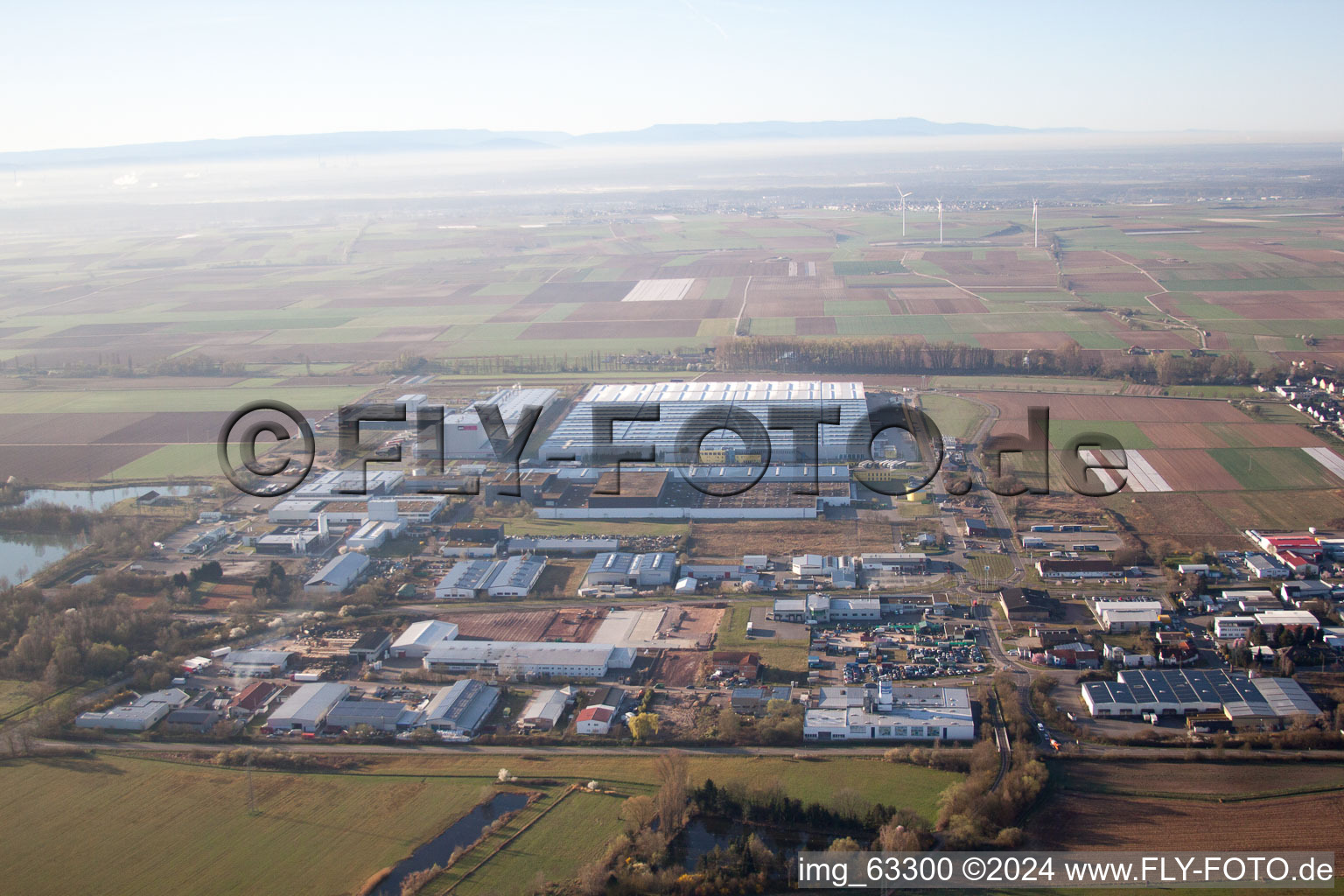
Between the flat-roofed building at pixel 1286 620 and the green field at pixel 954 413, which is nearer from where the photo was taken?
the flat-roofed building at pixel 1286 620

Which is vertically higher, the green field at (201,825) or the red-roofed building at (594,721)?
the red-roofed building at (594,721)

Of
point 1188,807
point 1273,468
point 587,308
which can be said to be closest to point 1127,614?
point 1188,807

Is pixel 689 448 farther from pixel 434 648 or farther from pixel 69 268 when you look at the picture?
pixel 69 268

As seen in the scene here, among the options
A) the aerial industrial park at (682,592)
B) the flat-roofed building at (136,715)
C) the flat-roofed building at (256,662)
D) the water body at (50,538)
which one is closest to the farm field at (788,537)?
the aerial industrial park at (682,592)

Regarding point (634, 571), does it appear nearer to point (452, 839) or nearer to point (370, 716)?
point (370, 716)

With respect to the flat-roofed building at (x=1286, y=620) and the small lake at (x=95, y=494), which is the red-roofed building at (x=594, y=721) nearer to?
the flat-roofed building at (x=1286, y=620)

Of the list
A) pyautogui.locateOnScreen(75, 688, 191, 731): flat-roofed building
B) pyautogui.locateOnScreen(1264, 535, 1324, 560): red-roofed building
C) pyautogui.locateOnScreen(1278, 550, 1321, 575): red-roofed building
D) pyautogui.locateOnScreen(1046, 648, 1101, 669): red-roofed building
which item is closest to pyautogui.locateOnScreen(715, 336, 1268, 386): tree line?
pyautogui.locateOnScreen(1264, 535, 1324, 560): red-roofed building

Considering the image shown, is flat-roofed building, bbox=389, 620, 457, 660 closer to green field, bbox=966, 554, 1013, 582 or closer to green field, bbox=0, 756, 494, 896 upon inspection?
green field, bbox=0, 756, 494, 896
